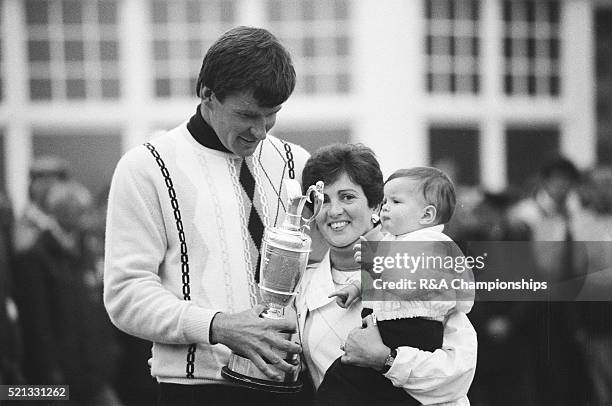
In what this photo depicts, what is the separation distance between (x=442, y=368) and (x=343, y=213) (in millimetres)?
559

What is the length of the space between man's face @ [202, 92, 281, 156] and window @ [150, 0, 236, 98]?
21.6ft

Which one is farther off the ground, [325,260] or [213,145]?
[213,145]

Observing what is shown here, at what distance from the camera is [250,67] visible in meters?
2.96

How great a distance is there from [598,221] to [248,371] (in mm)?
4291

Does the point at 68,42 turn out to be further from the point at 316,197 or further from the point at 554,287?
the point at 316,197

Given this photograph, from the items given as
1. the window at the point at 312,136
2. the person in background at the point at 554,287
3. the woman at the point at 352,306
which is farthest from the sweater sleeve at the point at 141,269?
the window at the point at 312,136

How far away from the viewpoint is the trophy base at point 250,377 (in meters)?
2.91

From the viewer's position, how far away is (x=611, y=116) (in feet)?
35.1

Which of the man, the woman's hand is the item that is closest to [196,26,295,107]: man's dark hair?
the man

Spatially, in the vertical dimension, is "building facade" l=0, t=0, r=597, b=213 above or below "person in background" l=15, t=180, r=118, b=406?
above

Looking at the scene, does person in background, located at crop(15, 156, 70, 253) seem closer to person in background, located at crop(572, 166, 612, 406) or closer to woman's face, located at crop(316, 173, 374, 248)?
person in background, located at crop(572, 166, 612, 406)

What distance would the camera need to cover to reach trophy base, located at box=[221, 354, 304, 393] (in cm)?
291

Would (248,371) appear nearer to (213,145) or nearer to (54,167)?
(213,145)

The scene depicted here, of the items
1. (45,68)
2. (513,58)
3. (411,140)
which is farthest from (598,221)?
(45,68)
